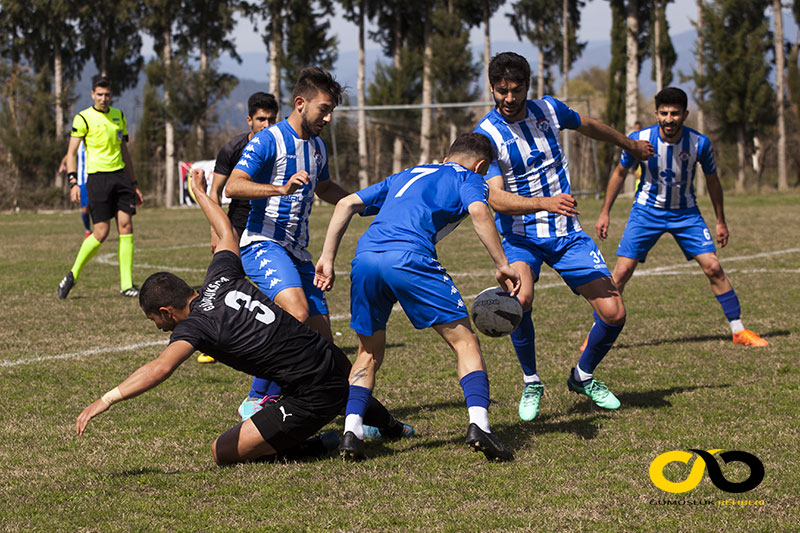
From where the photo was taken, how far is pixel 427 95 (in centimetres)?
4181

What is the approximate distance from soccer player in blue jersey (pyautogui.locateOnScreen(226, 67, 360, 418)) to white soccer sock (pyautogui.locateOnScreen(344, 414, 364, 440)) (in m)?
0.88

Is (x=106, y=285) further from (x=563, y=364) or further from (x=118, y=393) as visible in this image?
(x=118, y=393)

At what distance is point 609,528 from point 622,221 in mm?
17654

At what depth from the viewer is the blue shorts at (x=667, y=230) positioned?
24.8 ft

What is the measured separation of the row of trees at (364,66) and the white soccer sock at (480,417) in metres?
30.3

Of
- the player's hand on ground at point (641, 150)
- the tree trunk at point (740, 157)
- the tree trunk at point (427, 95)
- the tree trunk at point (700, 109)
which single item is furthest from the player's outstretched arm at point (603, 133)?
the tree trunk at point (700, 109)

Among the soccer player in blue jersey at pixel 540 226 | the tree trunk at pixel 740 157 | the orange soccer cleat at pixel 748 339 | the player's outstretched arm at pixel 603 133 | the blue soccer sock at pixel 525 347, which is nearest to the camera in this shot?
the soccer player in blue jersey at pixel 540 226

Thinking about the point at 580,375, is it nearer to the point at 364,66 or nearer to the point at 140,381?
the point at 140,381

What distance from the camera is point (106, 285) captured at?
1142 cm

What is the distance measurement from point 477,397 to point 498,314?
0.51m

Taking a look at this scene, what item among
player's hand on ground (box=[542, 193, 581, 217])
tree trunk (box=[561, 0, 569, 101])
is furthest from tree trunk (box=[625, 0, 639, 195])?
player's hand on ground (box=[542, 193, 581, 217])

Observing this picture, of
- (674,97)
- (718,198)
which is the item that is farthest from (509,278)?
(718,198)

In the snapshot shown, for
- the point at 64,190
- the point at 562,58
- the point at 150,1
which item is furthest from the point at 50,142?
the point at 562,58

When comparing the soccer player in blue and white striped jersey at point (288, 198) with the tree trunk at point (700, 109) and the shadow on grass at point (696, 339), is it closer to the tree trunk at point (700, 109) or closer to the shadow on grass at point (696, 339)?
the shadow on grass at point (696, 339)
